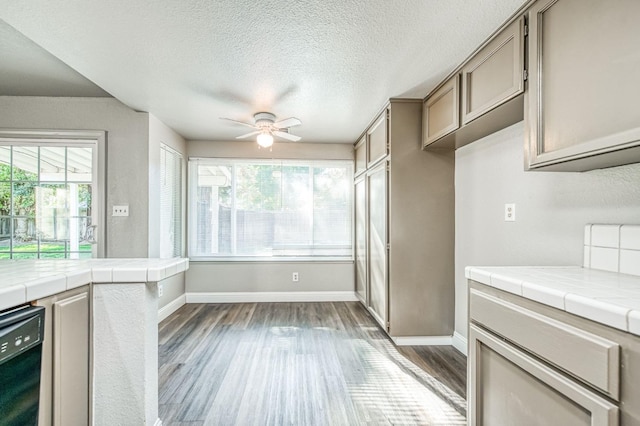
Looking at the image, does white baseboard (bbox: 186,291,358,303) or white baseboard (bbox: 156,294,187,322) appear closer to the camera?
white baseboard (bbox: 156,294,187,322)

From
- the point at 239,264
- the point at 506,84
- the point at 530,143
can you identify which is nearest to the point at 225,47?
the point at 506,84

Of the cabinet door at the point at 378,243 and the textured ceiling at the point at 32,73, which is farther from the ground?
the textured ceiling at the point at 32,73

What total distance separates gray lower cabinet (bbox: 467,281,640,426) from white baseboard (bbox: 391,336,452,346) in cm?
138

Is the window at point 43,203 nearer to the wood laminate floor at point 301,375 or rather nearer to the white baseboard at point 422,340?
the wood laminate floor at point 301,375

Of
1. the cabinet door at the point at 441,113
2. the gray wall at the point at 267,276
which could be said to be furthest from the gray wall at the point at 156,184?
the cabinet door at the point at 441,113

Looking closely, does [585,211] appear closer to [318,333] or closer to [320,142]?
[318,333]

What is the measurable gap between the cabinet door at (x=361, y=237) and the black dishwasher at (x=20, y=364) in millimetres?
3055

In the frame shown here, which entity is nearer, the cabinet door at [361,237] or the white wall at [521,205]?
the white wall at [521,205]

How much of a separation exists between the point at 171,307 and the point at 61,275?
282 centimetres

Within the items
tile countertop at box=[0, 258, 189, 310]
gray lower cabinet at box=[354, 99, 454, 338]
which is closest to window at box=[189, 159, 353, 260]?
gray lower cabinet at box=[354, 99, 454, 338]

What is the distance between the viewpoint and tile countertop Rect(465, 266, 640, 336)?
79cm

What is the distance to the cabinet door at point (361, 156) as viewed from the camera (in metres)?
3.75

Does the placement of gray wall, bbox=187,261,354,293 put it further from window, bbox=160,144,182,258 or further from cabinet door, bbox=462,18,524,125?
cabinet door, bbox=462,18,524,125

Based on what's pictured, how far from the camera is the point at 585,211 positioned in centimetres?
152
